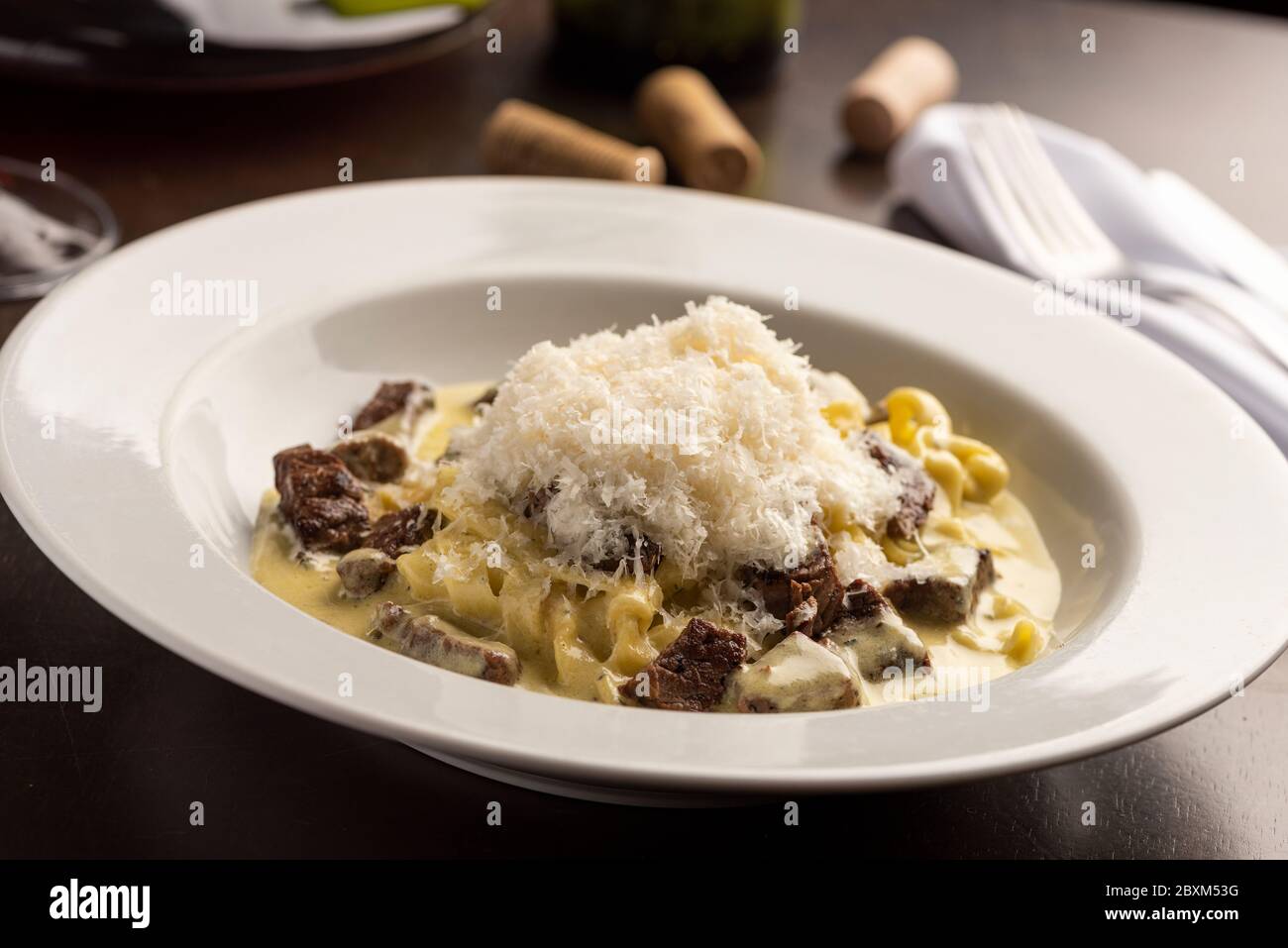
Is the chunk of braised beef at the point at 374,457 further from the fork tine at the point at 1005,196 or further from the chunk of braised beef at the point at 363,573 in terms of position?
the fork tine at the point at 1005,196

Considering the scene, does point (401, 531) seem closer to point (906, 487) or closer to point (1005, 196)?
point (906, 487)

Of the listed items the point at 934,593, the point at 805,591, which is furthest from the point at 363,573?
the point at 934,593

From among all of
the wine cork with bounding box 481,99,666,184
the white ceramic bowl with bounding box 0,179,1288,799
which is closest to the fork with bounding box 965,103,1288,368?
the white ceramic bowl with bounding box 0,179,1288,799

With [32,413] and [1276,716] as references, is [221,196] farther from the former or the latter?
[1276,716]

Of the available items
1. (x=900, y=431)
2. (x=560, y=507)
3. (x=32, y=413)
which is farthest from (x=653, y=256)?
(x=32, y=413)

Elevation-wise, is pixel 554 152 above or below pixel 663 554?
above

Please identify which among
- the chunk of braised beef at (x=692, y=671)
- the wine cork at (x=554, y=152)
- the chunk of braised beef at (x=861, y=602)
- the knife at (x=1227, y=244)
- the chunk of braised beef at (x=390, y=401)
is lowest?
the chunk of braised beef at (x=692, y=671)

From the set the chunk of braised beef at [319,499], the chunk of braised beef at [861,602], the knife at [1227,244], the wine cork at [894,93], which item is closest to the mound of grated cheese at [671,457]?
the chunk of braised beef at [861,602]
